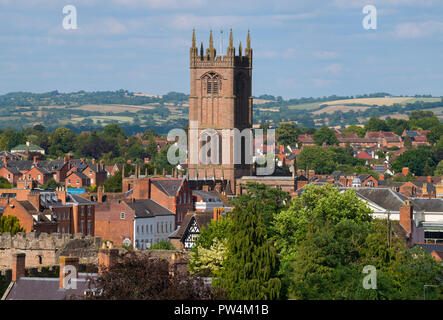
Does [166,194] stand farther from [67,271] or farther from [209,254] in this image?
[67,271]

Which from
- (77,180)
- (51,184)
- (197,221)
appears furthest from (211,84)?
(197,221)

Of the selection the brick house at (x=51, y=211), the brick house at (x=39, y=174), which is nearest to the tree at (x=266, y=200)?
the brick house at (x=51, y=211)

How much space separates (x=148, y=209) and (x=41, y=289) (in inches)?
2179

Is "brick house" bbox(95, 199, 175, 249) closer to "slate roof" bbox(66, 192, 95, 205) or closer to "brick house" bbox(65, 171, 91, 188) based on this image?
"slate roof" bbox(66, 192, 95, 205)

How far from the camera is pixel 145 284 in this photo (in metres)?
44.2

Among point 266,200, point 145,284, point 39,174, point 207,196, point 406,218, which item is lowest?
point 39,174

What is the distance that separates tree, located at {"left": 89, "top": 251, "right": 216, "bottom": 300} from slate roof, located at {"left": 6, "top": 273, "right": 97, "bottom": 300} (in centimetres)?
337

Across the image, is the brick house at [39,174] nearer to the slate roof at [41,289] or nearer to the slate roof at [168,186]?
the slate roof at [168,186]

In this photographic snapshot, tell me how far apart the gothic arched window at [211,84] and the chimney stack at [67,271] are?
105 m

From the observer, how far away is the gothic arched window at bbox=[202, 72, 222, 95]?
154500 mm
